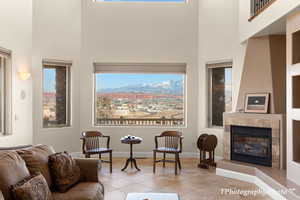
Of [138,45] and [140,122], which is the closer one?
[138,45]

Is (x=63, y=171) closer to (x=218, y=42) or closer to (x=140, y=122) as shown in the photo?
(x=140, y=122)

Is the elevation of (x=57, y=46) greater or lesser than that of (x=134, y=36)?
lesser

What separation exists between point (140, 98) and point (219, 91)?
197 cm

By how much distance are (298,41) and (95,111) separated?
15.2 feet

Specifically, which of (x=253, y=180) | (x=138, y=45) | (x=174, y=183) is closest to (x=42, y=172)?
(x=174, y=183)

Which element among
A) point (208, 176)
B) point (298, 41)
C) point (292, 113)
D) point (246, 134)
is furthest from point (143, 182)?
point (298, 41)

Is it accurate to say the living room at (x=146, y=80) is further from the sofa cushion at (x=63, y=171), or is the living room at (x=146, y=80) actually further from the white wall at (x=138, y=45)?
the sofa cushion at (x=63, y=171)

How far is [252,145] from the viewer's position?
5.02m

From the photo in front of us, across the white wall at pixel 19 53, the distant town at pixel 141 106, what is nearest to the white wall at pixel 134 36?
the distant town at pixel 141 106

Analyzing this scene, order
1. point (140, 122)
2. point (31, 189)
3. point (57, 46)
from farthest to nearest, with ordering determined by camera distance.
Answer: point (140, 122) → point (57, 46) → point (31, 189)

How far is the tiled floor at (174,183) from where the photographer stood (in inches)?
154

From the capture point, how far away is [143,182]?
14.9 feet

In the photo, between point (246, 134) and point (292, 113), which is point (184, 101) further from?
point (292, 113)

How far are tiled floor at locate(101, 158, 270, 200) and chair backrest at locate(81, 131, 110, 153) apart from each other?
0.57 meters
